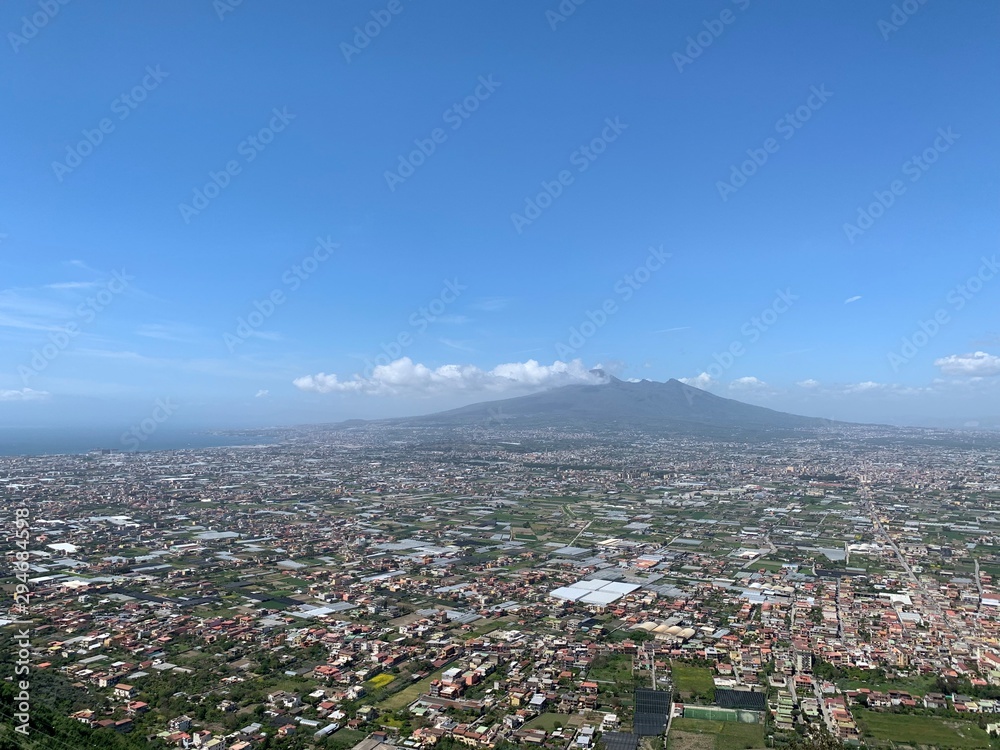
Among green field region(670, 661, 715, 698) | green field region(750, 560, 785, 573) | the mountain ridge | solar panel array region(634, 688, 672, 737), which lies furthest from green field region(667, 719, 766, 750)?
the mountain ridge

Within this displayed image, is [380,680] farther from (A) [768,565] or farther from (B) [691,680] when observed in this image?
(A) [768,565]

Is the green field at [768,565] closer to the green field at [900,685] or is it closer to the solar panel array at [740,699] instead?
the green field at [900,685]

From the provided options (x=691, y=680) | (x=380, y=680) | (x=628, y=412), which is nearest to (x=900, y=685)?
(x=691, y=680)

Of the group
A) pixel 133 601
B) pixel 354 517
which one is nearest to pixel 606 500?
pixel 354 517

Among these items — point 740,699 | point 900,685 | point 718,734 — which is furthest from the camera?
point 900,685

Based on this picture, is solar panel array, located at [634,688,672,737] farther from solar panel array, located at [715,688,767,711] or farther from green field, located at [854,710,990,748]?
green field, located at [854,710,990,748]
